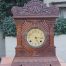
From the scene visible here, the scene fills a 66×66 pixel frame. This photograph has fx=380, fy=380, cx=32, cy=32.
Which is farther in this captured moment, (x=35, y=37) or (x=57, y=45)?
(x=57, y=45)

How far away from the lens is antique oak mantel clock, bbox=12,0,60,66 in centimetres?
529

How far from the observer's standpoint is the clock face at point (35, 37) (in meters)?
5.29

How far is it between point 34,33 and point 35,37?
0.19 feet

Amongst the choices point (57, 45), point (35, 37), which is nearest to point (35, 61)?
point (35, 37)

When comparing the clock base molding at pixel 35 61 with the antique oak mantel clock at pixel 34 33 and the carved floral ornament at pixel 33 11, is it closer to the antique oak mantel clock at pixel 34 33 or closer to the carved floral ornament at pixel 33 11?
the antique oak mantel clock at pixel 34 33

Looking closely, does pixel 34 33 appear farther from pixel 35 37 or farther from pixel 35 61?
pixel 35 61

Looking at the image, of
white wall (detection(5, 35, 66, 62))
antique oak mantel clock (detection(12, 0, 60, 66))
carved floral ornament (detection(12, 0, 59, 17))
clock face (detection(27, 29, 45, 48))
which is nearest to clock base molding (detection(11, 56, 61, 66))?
antique oak mantel clock (detection(12, 0, 60, 66))

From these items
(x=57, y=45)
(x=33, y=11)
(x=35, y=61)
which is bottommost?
(x=57, y=45)

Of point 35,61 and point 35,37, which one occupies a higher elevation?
point 35,37

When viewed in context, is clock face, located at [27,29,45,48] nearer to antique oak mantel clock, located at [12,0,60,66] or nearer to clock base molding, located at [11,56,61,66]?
antique oak mantel clock, located at [12,0,60,66]

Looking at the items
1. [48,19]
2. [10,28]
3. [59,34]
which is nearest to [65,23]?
[59,34]

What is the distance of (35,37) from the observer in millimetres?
5297

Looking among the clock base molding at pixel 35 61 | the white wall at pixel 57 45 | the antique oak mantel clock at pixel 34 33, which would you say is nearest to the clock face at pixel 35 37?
the antique oak mantel clock at pixel 34 33

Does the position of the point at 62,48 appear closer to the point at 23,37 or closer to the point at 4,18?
the point at 4,18
